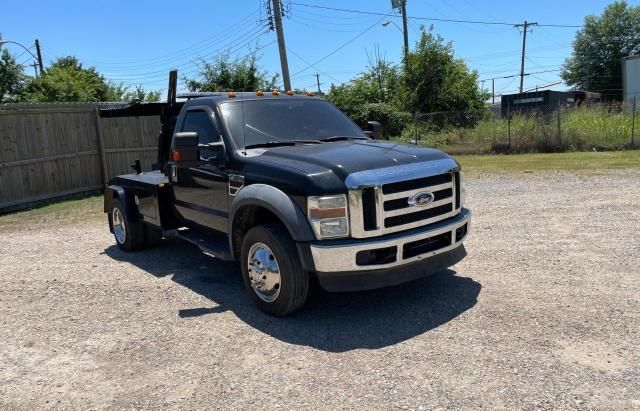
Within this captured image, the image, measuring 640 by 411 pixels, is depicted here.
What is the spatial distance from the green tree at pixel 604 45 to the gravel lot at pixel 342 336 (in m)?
68.8

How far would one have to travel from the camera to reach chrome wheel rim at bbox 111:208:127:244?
7.69 meters

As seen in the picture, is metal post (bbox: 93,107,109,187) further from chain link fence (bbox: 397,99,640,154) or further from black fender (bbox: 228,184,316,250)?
black fender (bbox: 228,184,316,250)

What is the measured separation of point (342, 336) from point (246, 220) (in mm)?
1450

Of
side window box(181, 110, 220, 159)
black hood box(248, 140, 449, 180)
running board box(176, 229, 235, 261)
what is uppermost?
side window box(181, 110, 220, 159)

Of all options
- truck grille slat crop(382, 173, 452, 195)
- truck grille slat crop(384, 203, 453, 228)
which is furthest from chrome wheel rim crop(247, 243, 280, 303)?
truck grille slat crop(382, 173, 452, 195)

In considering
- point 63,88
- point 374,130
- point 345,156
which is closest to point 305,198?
point 345,156

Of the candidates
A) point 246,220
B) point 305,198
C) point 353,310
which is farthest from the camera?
point 246,220

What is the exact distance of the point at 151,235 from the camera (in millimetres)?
7699

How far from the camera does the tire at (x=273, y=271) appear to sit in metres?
4.61

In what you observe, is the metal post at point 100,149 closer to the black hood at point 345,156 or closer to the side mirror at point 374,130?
the side mirror at point 374,130

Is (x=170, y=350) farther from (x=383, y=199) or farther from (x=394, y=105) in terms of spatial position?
(x=394, y=105)

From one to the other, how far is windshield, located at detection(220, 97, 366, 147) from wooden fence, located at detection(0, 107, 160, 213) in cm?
876

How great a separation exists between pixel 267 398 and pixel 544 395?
172 centimetres

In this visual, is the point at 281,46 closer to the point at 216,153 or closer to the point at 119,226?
the point at 119,226
